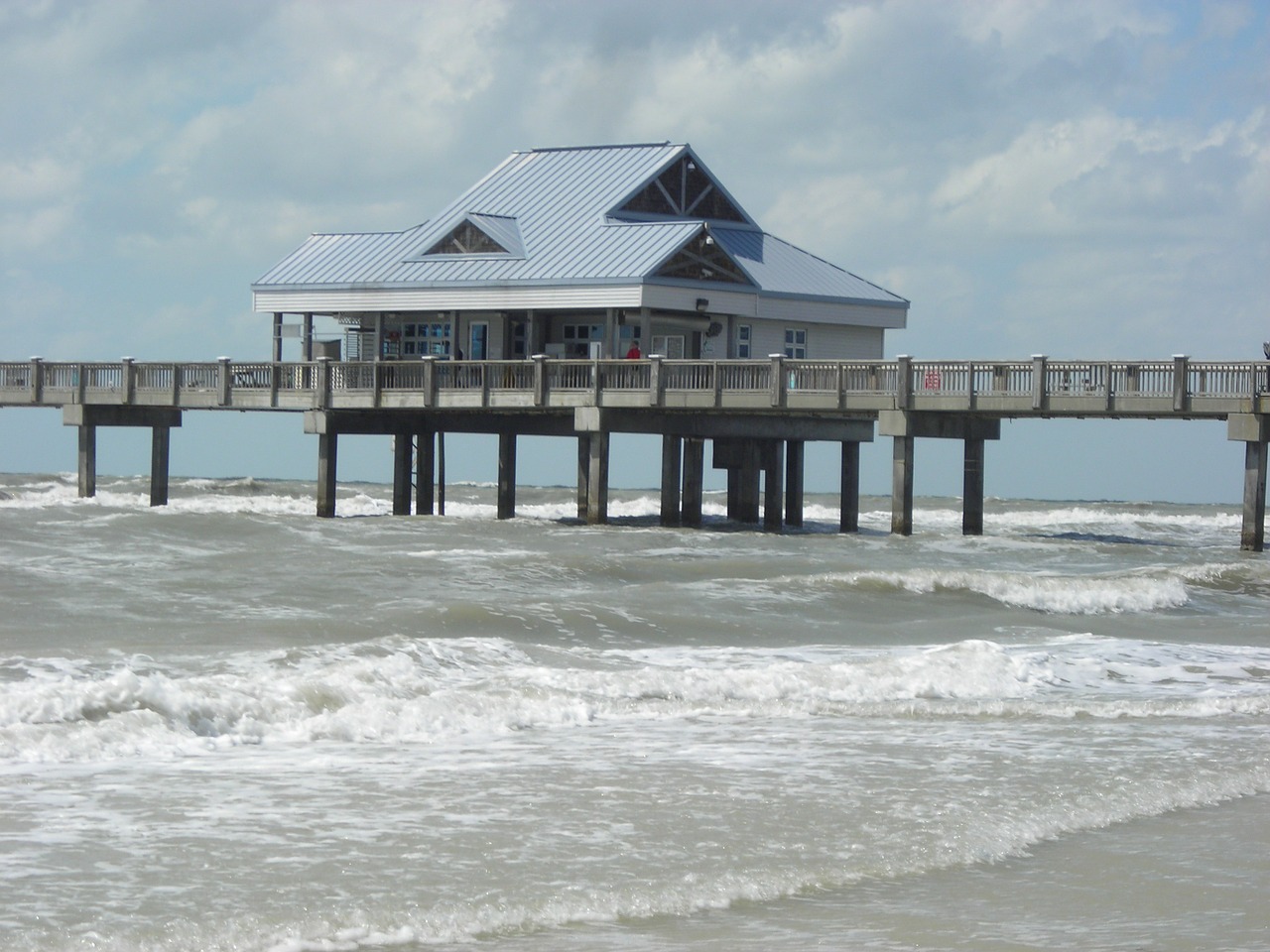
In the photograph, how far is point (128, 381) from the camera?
42125mm

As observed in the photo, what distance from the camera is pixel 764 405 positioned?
112 feet

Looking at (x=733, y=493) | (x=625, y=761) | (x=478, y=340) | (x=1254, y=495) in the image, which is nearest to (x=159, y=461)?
(x=478, y=340)

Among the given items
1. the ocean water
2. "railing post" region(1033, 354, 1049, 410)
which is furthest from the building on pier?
the ocean water

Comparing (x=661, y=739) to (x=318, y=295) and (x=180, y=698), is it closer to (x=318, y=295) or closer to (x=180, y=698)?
(x=180, y=698)

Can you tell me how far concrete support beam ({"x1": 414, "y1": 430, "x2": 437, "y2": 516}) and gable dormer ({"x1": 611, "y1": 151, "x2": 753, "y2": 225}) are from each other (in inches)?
289

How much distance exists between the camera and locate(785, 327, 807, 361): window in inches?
1623

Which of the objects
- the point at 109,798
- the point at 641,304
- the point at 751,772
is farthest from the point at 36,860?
the point at 641,304

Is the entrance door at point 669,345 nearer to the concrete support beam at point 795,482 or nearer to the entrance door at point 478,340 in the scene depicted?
the entrance door at point 478,340

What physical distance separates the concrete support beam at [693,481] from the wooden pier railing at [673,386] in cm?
450

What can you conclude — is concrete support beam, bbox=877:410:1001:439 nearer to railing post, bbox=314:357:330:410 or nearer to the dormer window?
the dormer window

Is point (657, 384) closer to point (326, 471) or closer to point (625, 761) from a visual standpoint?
point (326, 471)

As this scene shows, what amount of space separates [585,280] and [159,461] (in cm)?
1309

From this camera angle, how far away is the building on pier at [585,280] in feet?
126

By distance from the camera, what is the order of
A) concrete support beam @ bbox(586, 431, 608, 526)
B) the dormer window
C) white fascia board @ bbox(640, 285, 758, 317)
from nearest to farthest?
concrete support beam @ bbox(586, 431, 608, 526), white fascia board @ bbox(640, 285, 758, 317), the dormer window
